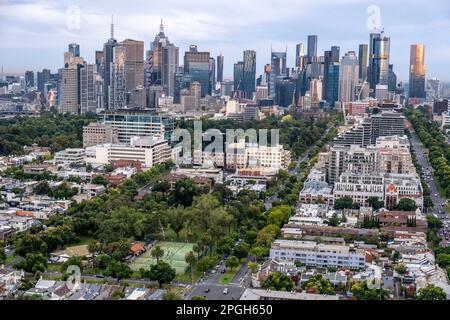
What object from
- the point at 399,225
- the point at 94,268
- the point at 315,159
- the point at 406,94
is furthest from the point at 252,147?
the point at 406,94

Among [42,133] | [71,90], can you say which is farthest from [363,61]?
[42,133]

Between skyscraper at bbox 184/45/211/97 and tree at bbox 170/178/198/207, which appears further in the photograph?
skyscraper at bbox 184/45/211/97

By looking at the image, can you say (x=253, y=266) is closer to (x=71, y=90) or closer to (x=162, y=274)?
(x=162, y=274)

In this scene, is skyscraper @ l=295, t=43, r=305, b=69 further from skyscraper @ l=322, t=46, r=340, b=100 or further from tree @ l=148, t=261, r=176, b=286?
tree @ l=148, t=261, r=176, b=286

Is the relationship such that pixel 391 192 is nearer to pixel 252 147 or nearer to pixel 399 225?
pixel 399 225

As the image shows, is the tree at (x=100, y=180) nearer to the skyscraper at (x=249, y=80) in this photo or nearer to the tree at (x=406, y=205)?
the tree at (x=406, y=205)

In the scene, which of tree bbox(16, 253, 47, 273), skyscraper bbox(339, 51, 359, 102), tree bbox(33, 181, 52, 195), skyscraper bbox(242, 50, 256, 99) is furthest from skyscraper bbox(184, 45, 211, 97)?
tree bbox(16, 253, 47, 273)
